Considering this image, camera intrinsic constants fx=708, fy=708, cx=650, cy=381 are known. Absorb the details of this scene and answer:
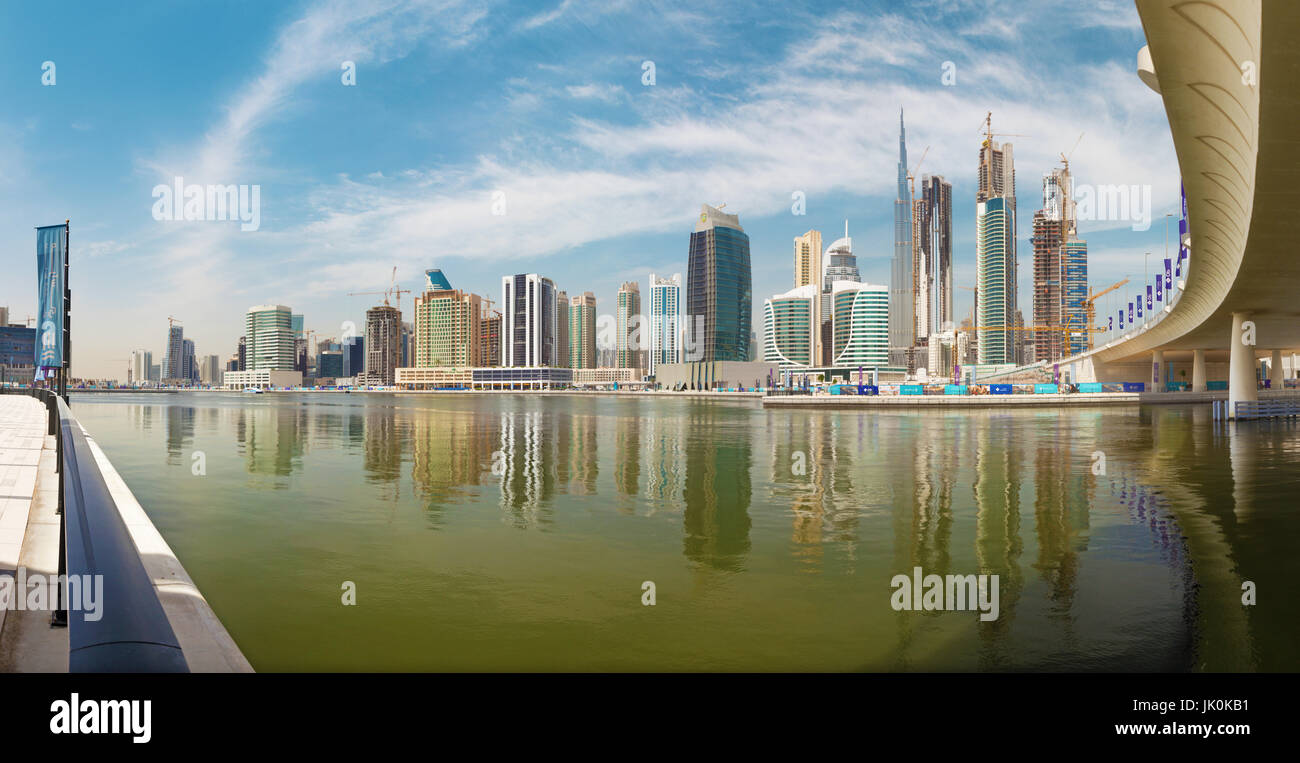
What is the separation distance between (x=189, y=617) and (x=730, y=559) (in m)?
7.95

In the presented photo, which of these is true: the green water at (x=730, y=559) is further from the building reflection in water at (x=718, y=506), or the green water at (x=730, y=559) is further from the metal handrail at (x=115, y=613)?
the metal handrail at (x=115, y=613)

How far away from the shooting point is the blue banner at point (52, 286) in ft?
126

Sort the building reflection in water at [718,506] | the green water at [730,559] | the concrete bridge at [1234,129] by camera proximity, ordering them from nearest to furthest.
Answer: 1. the green water at [730,559]
2. the concrete bridge at [1234,129]
3. the building reflection in water at [718,506]

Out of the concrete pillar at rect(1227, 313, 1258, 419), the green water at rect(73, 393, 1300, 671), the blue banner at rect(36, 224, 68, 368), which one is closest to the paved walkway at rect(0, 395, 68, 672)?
the green water at rect(73, 393, 1300, 671)

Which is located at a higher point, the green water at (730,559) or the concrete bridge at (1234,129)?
the concrete bridge at (1234,129)

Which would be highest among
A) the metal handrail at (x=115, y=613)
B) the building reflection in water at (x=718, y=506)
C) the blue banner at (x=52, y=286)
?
the blue banner at (x=52, y=286)

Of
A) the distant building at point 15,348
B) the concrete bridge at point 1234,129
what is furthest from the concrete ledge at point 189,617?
the distant building at point 15,348

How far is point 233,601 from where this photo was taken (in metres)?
9.87

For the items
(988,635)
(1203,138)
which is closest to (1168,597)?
(988,635)

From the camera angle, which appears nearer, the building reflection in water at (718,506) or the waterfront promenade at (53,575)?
the waterfront promenade at (53,575)

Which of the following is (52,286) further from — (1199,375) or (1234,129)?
(1199,375)

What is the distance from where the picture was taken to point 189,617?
24.5ft

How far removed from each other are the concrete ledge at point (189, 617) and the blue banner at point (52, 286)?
36.5 metres
